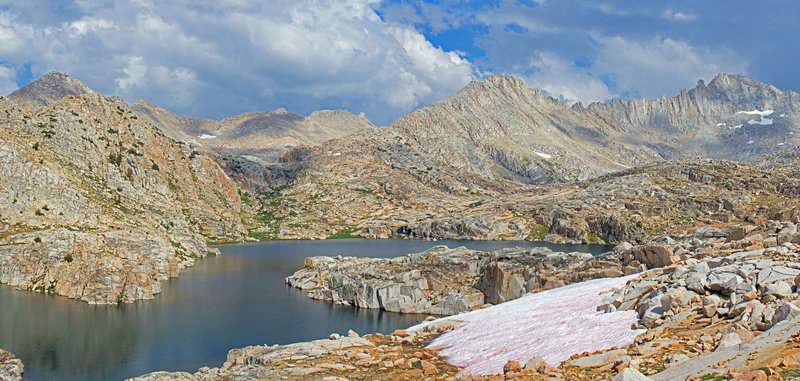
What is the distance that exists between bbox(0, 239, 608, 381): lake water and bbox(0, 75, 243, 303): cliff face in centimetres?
447

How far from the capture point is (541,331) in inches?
A: 1346

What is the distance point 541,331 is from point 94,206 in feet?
365

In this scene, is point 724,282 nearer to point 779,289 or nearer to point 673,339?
point 779,289

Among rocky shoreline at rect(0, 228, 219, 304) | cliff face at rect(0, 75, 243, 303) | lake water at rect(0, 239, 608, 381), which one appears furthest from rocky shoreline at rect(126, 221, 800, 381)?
cliff face at rect(0, 75, 243, 303)

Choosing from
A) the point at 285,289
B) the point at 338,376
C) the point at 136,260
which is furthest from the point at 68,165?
the point at 338,376

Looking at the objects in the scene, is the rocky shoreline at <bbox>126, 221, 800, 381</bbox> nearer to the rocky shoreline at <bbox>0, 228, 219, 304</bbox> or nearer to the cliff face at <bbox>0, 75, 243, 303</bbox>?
the rocky shoreline at <bbox>0, 228, 219, 304</bbox>

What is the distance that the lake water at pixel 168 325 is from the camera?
2194 inches

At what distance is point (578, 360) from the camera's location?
2673 centimetres

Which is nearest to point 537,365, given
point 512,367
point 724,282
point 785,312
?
point 512,367

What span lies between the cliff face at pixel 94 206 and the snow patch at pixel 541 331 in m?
63.7

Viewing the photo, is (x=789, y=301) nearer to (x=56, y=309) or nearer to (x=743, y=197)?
(x=56, y=309)

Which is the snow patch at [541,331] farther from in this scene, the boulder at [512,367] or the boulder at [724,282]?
the boulder at [724,282]

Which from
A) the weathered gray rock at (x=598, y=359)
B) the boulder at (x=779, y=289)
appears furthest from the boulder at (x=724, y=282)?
the weathered gray rock at (x=598, y=359)

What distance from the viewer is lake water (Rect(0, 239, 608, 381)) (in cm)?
5572
